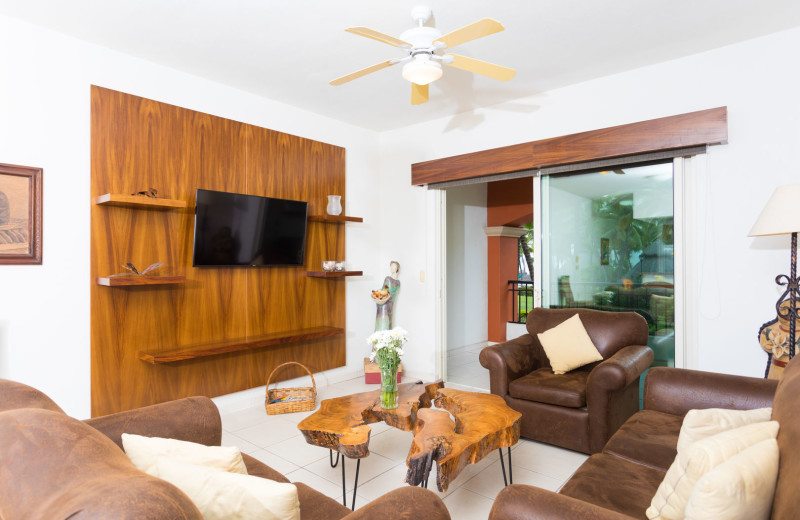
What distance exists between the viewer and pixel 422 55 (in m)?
2.47

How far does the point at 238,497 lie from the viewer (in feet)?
3.32

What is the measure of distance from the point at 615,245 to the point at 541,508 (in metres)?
3.04

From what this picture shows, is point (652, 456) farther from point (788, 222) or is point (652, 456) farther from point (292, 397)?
point (292, 397)

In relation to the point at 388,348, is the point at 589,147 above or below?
above

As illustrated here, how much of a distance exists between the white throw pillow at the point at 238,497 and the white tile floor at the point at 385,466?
1.49m

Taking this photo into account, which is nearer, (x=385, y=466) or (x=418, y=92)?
(x=385, y=466)

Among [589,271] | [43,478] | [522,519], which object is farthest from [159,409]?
[589,271]

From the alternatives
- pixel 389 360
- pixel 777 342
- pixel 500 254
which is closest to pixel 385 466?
pixel 389 360

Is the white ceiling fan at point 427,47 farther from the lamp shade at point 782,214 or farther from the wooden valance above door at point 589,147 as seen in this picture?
the lamp shade at point 782,214

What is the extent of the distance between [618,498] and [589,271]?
269cm

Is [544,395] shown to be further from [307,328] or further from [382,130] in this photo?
[382,130]

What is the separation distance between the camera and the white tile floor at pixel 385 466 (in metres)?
2.45

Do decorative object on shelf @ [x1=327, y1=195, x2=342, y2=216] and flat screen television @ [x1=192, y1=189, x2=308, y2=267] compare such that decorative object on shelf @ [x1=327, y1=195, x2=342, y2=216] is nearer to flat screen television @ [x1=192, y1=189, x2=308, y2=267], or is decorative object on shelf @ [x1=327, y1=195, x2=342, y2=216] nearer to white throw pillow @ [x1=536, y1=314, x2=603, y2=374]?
flat screen television @ [x1=192, y1=189, x2=308, y2=267]

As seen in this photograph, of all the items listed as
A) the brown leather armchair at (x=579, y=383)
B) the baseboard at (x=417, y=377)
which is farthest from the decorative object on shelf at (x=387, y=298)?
the brown leather armchair at (x=579, y=383)
